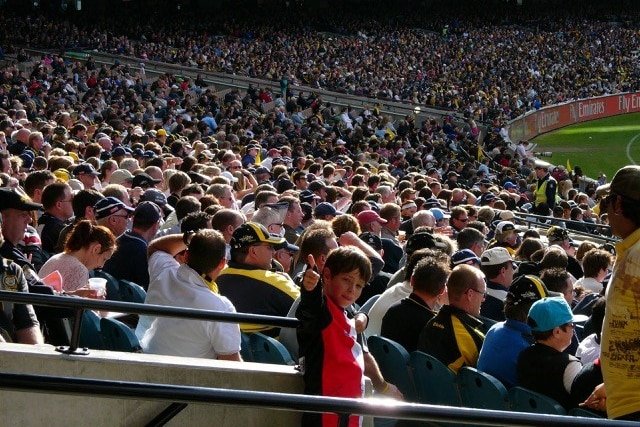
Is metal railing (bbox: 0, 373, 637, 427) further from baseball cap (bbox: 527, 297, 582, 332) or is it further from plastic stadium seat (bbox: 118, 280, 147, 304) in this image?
plastic stadium seat (bbox: 118, 280, 147, 304)

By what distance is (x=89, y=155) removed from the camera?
14641 mm

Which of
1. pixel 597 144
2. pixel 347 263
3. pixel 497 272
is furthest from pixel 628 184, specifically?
pixel 597 144

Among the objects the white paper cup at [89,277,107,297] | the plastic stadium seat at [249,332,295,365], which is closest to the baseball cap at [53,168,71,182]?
the white paper cup at [89,277,107,297]

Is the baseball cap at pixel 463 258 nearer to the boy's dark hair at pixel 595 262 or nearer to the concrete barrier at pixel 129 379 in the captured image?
the boy's dark hair at pixel 595 262

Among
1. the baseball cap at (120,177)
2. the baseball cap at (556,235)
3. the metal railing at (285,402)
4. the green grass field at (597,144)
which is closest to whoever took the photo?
the metal railing at (285,402)

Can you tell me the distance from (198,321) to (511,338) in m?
1.90

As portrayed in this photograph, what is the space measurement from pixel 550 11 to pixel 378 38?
1413 cm

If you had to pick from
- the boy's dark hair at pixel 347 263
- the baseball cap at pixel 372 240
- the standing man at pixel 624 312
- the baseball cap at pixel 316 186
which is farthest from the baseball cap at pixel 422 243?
the baseball cap at pixel 316 186

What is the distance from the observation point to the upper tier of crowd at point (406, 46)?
41.9 m

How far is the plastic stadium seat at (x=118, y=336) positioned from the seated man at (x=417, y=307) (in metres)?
1.78

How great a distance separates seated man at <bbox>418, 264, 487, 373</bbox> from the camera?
6.16 m

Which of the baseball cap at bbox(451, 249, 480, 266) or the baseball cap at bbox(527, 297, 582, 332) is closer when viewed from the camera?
the baseball cap at bbox(527, 297, 582, 332)

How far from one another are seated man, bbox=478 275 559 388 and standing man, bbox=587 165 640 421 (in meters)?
1.75

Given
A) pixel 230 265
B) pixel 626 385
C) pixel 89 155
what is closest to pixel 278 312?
pixel 230 265
